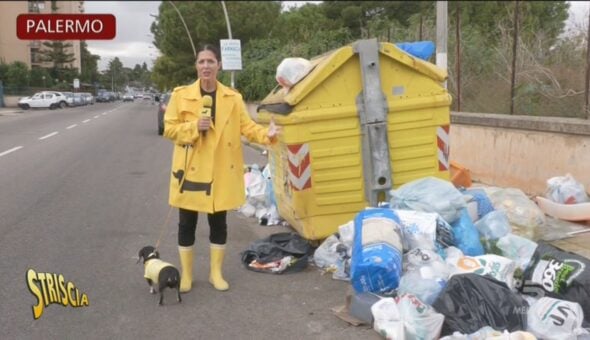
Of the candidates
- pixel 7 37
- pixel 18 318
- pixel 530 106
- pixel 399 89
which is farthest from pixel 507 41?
pixel 7 37

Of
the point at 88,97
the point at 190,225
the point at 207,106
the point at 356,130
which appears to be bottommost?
the point at 190,225

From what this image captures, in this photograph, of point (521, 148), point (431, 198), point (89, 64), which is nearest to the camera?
point (431, 198)

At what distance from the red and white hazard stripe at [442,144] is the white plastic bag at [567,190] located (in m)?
1.60

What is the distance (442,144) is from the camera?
5.76m

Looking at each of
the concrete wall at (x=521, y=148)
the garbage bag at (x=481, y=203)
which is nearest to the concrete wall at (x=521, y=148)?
the concrete wall at (x=521, y=148)

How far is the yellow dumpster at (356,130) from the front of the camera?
17.7 feet

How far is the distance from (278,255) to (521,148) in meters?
4.20

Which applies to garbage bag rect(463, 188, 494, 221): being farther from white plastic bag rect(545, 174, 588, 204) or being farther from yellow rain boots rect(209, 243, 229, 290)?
yellow rain boots rect(209, 243, 229, 290)

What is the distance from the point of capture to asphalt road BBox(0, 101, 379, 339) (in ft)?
12.5

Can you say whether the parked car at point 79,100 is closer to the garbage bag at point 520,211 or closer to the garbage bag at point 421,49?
the garbage bag at point 421,49

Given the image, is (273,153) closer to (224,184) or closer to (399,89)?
(399,89)

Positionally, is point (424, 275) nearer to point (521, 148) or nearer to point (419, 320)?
point (419, 320)

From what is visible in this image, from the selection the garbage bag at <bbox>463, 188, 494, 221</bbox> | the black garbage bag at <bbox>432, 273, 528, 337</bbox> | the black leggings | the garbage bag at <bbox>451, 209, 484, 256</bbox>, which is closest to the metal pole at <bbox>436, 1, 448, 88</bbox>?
the garbage bag at <bbox>463, 188, 494, 221</bbox>

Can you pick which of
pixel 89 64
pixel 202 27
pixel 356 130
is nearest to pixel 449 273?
pixel 356 130
